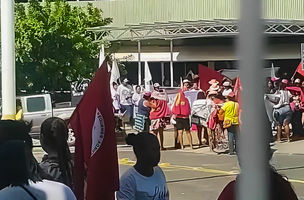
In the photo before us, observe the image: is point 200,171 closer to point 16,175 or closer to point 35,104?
point 35,104

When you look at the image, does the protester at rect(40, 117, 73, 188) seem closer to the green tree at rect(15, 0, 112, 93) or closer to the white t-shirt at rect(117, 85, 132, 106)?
the green tree at rect(15, 0, 112, 93)

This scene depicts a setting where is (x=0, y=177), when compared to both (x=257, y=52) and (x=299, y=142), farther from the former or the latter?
(x=299, y=142)

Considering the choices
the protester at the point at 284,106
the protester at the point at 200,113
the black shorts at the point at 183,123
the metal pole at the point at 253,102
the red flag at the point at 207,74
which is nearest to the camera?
the metal pole at the point at 253,102

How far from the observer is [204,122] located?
10.4 meters

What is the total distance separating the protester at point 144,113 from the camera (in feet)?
34.2

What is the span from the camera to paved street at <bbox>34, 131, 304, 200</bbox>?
6332 millimetres

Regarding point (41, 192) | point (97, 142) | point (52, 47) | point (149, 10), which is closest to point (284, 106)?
point (52, 47)

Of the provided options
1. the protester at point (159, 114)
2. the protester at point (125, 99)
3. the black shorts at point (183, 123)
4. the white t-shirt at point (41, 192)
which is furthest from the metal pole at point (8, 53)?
the protester at point (125, 99)

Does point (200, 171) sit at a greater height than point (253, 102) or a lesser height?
lesser

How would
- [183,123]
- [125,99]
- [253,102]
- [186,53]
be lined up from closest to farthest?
[253,102] → [183,123] → [125,99] → [186,53]

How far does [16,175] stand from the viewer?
7.14 feet

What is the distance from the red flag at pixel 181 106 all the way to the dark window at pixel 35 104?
10.5 ft

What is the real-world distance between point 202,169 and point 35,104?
4.84 metres

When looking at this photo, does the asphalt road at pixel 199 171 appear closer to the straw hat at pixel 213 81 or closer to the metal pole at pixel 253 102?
the straw hat at pixel 213 81
